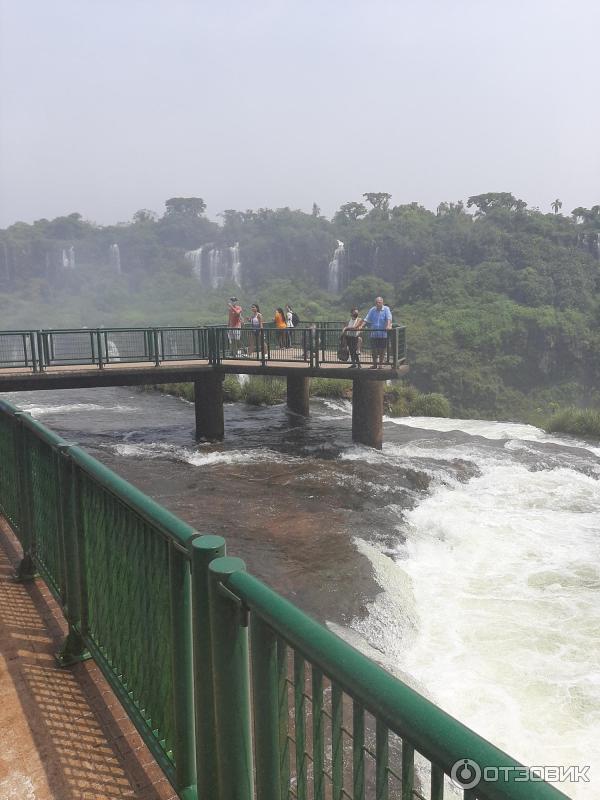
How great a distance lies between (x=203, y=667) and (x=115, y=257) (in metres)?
93.6

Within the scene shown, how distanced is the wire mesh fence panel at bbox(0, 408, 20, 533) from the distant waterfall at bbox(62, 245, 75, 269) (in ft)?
292

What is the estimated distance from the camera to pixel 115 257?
9056 centimetres

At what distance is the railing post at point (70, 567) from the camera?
155 inches

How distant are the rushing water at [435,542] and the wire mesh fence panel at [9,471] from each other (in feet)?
11.6

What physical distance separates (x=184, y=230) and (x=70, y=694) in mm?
99867

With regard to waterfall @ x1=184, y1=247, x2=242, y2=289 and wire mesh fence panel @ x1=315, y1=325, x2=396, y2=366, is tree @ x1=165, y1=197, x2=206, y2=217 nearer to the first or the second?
waterfall @ x1=184, y1=247, x2=242, y2=289

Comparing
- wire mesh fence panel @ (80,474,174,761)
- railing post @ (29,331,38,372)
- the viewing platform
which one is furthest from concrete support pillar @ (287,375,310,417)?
wire mesh fence panel @ (80,474,174,761)

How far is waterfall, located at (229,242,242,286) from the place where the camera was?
81.1 meters

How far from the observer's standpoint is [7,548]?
582 cm

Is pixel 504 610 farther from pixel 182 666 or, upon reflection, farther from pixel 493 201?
pixel 493 201

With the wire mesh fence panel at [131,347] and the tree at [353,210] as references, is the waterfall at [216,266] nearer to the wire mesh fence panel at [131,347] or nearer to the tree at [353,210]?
the tree at [353,210]

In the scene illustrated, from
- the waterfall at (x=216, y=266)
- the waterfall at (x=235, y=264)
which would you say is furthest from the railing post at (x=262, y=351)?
the waterfall at (x=216, y=266)

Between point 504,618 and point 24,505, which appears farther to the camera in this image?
point 504,618

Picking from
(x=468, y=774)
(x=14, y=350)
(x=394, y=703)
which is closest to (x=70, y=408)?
(x=14, y=350)
